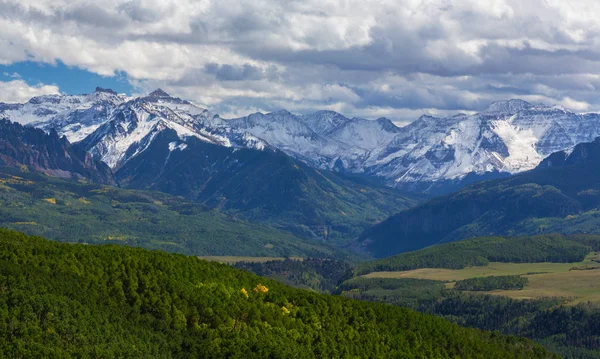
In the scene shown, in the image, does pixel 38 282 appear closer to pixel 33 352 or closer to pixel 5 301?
pixel 5 301

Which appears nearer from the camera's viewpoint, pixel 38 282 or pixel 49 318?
pixel 49 318

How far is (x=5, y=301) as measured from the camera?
7087 inches

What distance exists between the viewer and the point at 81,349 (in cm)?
17462

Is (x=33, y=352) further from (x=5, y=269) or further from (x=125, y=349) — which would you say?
(x=5, y=269)

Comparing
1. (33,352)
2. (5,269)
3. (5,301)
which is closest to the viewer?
(33,352)

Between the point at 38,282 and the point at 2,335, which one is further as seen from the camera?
the point at 38,282

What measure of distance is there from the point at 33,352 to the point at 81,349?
11.8 meters

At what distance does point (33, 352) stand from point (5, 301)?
19537 millimetres

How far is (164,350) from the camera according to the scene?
653ft

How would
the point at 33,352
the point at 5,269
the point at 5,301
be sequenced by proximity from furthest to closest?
the point at 5,269, the point at 5,301, the point at 33,352

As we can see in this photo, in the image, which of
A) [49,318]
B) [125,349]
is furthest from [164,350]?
[49,318]

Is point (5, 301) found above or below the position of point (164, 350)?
above

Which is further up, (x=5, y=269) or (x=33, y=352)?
(x=5, y=269)

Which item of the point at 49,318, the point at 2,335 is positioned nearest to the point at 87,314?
the point at 49,318
